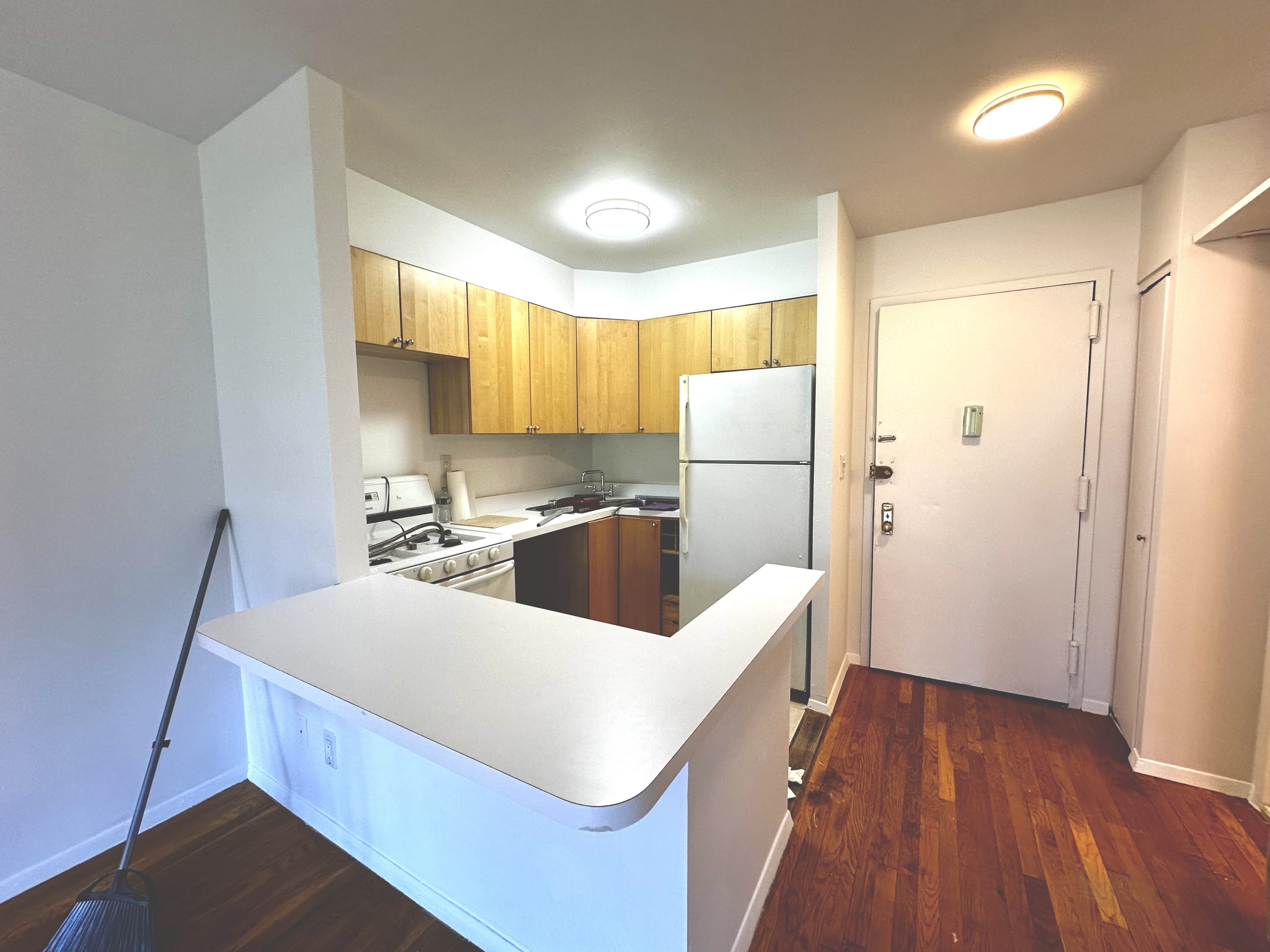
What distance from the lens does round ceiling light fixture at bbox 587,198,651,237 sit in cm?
229

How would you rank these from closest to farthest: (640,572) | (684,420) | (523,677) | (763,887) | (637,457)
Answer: (523,677), (763,887), (684,420), (640,572), (637,457)

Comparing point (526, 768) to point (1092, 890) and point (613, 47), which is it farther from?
point (1092, 890)

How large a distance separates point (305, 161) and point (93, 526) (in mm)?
1335

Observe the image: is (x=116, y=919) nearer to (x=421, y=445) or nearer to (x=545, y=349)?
(x=421, y=445)

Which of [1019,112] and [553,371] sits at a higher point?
[1019,112]

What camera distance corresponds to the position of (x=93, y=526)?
5.20ft

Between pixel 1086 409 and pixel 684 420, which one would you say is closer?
pixel 1086 409

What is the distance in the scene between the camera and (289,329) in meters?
1.53

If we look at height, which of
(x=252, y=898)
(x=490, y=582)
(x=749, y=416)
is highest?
(x=749, y=416)

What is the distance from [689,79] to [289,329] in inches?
56.2

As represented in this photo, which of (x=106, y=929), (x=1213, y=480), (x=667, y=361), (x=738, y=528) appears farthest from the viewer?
(x=667, y=361)

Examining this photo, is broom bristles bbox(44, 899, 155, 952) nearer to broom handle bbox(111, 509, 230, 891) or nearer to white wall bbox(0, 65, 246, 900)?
broom handle bbox(111, 509, 230, 891)

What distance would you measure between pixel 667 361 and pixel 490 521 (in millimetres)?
1512

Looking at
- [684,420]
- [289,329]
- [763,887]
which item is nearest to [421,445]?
[289,329]
